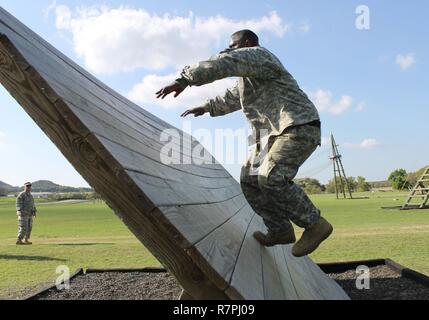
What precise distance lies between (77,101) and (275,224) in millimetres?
1619

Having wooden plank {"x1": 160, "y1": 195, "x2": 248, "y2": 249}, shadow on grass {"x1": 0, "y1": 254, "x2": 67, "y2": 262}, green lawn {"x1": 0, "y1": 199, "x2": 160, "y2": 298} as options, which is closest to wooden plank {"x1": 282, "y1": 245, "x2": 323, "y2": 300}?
wooden plank {"x1": 160, "y1": 195, "x2": 248, "y2": 249}

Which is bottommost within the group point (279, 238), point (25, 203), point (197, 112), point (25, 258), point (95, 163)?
point (25, 258)

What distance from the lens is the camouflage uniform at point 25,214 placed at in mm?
10273

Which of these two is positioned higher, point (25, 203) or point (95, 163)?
point (95, 163)

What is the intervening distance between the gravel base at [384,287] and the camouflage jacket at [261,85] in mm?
2282

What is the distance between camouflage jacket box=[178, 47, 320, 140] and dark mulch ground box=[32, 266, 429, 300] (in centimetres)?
228

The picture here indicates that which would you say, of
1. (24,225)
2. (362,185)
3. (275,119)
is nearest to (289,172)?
(275,119)

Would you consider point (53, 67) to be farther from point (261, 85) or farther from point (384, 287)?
point (384, 287)

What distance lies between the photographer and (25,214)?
33.9 ft

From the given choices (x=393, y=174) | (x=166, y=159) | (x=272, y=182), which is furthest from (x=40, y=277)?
(x=393, y=174)

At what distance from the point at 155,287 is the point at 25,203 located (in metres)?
7.35

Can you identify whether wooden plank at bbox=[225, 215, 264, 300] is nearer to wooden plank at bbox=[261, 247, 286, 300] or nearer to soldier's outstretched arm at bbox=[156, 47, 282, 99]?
wooden plank at bbox=[261, 247, 286, 300]

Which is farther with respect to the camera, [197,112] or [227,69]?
[197,112]

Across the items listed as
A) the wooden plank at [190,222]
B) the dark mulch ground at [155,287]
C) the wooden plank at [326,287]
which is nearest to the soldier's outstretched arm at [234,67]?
the wooden plank at [190,222]
